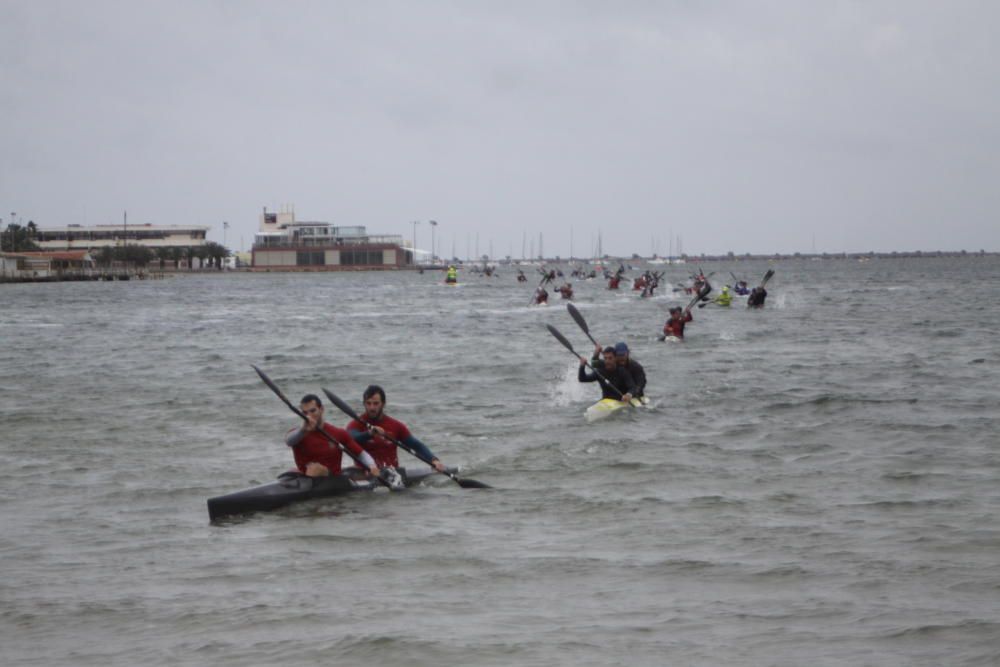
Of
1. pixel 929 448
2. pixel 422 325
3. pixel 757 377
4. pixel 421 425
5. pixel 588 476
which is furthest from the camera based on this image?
pixel 422 325

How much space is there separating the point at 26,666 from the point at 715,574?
20.4 feet

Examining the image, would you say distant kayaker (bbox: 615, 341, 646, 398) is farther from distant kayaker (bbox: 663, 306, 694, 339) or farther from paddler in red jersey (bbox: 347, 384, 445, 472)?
distant kayaker (bbox: 663, 306, 694, 339)

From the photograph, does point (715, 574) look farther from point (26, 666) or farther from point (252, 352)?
point (252, 352)

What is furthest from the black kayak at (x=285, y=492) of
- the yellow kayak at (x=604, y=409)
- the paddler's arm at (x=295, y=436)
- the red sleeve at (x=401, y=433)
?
the yellow kayak at (x=604, y=409)

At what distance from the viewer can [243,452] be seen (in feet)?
62.8

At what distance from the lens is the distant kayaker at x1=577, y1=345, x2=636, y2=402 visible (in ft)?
73.0

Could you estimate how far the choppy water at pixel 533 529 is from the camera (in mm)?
9789

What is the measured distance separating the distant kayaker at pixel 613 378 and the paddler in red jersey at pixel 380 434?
7007mm

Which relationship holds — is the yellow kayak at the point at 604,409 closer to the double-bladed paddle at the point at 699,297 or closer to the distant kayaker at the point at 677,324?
the distant kayaker at the point at 677,324

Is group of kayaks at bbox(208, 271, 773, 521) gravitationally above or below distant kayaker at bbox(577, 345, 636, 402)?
below

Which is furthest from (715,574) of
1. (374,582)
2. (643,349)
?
(643,349)

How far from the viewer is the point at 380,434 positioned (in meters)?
15.4

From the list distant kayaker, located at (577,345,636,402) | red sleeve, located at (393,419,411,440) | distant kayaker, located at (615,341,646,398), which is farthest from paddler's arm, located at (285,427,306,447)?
distant kayaker, located at (615,341,646,398)

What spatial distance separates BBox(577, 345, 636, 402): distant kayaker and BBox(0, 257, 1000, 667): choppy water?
0.51m
